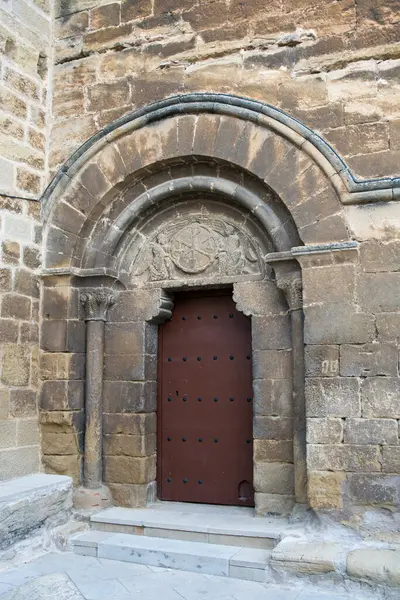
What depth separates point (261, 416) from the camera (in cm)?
487

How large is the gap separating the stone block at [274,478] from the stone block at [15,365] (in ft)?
6.87

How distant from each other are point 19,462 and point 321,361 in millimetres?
2628

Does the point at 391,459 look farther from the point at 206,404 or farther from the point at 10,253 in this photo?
the point at 10,253

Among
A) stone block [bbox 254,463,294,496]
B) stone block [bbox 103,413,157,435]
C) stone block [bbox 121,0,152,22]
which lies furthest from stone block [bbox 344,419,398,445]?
stone block [bbox 121,0,152,22]

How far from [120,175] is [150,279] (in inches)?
38.0

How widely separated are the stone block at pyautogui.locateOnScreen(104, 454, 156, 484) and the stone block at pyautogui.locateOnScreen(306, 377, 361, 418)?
5.39 feet

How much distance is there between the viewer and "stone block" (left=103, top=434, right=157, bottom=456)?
17.0ft

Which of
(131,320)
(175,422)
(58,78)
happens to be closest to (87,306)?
(131,320)

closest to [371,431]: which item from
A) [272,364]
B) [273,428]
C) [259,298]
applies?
[273,428]

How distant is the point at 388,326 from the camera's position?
4.24 meters

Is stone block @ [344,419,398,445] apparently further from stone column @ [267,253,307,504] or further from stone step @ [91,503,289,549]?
stone step @ [91,503,289,549]

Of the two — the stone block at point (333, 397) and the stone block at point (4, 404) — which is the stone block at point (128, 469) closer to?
the stone block at point (4, 404)

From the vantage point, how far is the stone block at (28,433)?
5031mm

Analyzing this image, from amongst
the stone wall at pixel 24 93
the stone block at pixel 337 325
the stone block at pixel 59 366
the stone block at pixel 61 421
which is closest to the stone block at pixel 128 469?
the stone block at pixel 61 421
